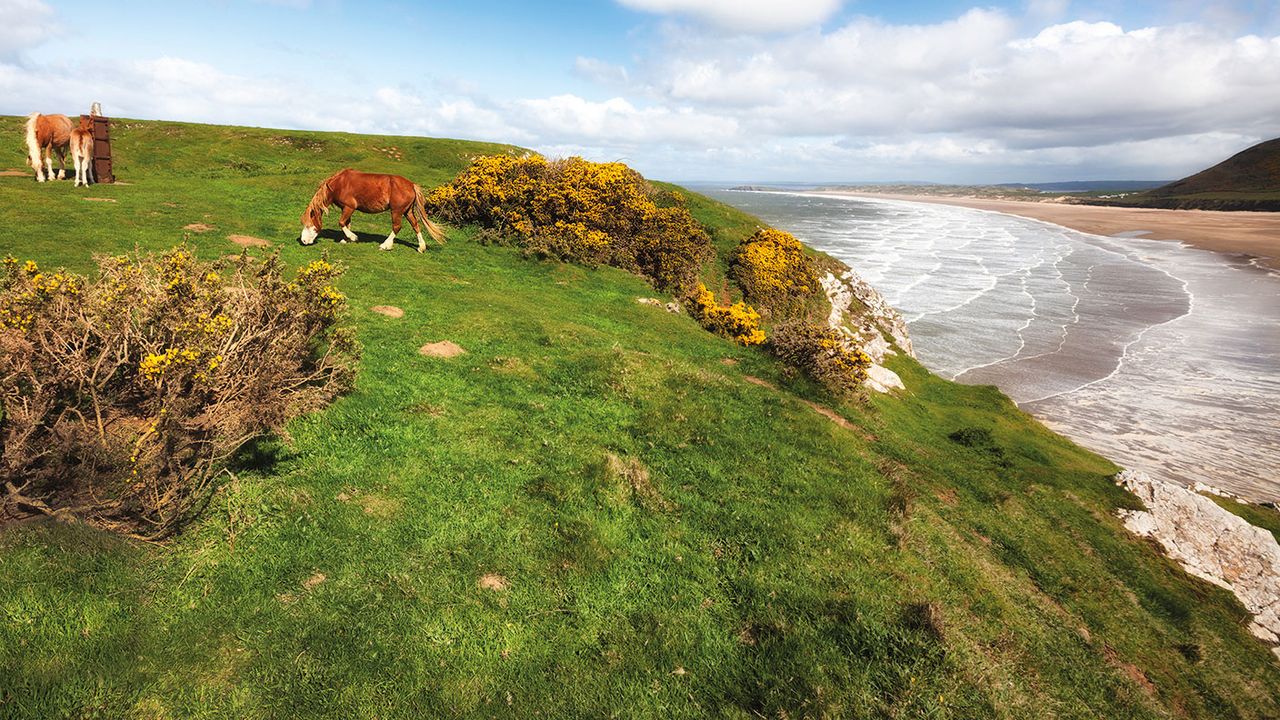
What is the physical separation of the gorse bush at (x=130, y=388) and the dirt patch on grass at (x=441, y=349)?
461 centimetres

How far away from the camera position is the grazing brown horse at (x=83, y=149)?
24.5 m

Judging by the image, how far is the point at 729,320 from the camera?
85.2ft

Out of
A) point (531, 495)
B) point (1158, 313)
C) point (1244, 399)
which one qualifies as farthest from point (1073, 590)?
point (1158, 313)

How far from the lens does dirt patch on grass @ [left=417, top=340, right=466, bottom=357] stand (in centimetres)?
1502

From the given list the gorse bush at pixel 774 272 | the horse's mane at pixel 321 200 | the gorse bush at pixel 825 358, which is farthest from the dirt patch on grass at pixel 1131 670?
the horse's mane at pixel 321 200

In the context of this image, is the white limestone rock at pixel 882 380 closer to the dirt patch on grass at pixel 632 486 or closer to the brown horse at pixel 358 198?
the dirt patch on grass at pixel 632 486

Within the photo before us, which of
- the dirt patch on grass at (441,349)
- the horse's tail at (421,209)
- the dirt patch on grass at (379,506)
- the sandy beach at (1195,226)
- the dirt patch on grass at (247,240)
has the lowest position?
the dirt patch on grass at (379,506)

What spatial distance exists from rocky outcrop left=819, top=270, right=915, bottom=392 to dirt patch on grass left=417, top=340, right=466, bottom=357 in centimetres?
2183

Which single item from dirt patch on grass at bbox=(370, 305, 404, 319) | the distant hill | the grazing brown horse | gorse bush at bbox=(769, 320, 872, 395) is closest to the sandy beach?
the distant hill

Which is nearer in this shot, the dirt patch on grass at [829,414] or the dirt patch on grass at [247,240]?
the dirt patch on grass at [829,414]

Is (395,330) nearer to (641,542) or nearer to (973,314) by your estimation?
(641,542)

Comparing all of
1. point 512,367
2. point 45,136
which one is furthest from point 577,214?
point 45,136

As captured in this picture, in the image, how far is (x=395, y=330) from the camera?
15.8 metres

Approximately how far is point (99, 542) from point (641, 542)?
7665 millimetres
